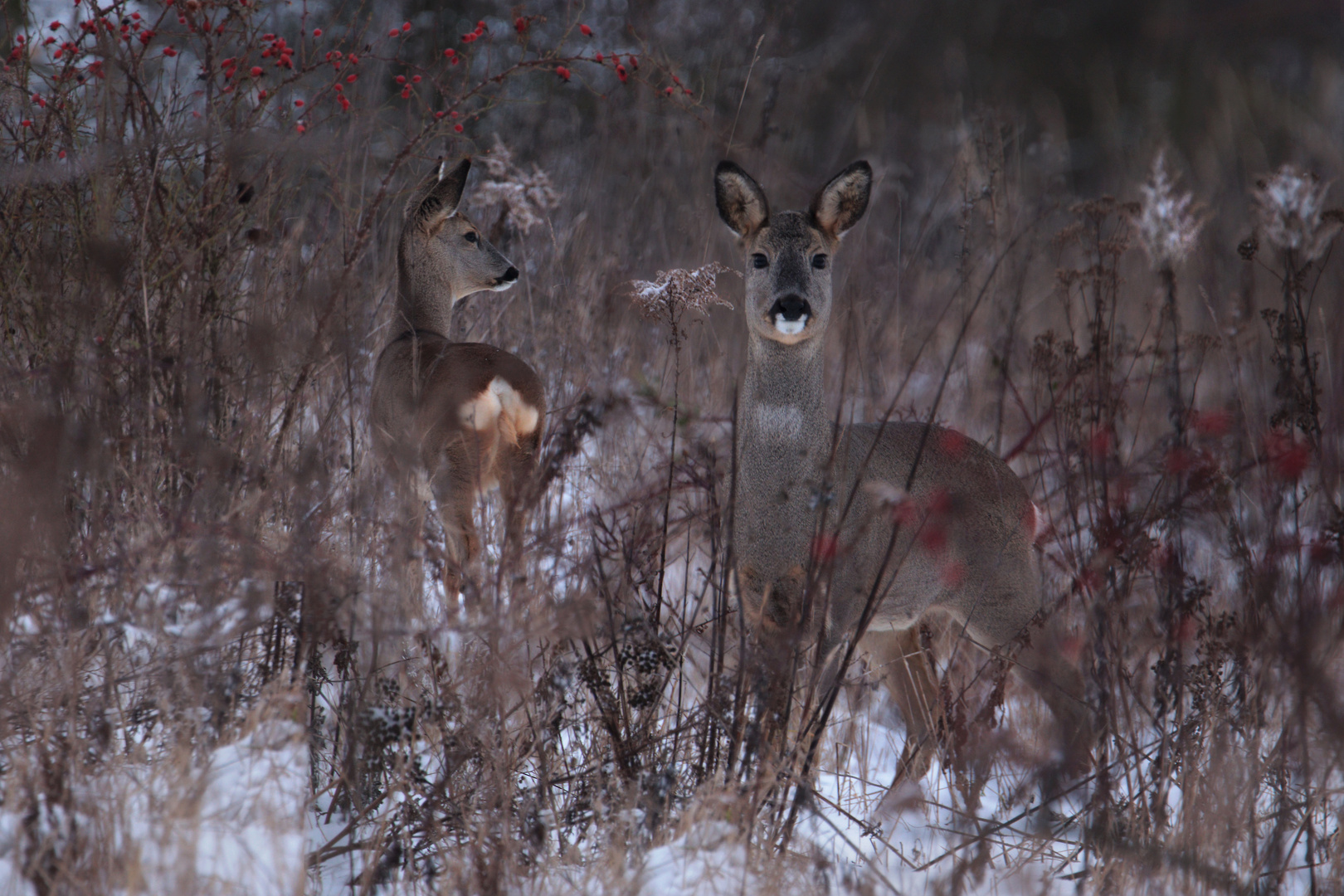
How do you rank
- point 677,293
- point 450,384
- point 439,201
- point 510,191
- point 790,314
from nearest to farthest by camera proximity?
point 677,293, point 790,314, point 450,384, point 510,191, point 439,201

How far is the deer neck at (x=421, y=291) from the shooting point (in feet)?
19.3

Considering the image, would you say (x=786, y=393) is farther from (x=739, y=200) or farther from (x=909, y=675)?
(x=909, y=675)

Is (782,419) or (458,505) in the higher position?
(458,505)

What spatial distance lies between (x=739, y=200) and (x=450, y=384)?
67.7 inches

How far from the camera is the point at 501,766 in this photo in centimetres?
271

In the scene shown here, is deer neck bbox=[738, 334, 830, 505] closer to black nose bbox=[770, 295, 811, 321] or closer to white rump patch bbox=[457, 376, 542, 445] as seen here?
black nose bbox=[770, 295, 811, 321]

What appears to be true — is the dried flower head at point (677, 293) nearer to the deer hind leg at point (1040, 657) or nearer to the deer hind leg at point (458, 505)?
the deer hind leg at point (1040, 657)

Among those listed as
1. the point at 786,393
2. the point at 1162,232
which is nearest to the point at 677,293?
the point at 786,393

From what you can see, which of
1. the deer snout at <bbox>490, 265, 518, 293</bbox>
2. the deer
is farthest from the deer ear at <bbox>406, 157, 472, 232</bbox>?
the deer snout at <bbox>490, 265, 518, 293</bbox>

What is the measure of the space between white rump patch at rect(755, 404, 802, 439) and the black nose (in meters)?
0.28

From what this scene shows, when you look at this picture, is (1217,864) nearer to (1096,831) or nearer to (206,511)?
(1096,831)

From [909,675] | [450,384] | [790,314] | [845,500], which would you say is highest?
[450,384]

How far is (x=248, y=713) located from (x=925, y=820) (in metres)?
1.81

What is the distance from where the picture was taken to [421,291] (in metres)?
5.91
